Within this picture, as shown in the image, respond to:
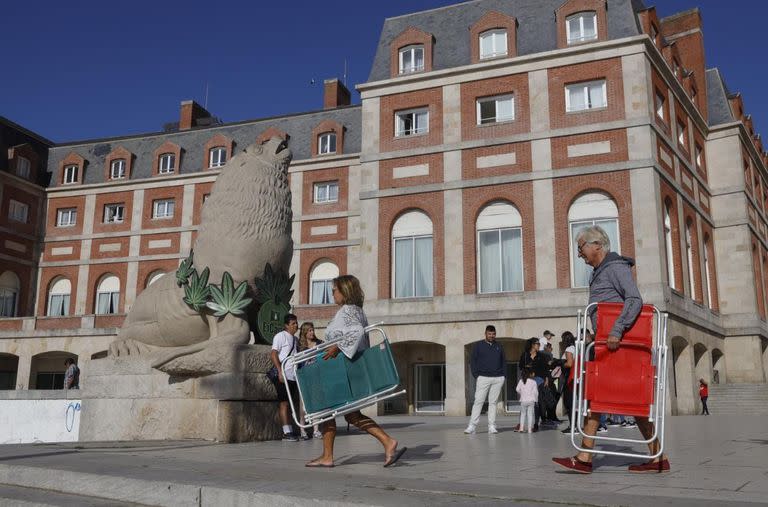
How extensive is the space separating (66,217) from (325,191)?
15.4 metres

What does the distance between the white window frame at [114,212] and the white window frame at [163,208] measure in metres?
1.87

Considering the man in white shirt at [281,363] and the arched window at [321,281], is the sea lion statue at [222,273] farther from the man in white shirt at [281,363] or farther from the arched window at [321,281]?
the arched window at [321,281]

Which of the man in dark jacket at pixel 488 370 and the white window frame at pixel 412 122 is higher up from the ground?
the white window frame at pixel 412 122

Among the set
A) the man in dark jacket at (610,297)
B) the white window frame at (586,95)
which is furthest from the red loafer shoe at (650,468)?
the white window frame at (586,95)

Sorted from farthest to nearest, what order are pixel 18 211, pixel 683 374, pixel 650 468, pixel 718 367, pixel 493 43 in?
pixel 18 211 → pixel 718 367 → pixel 493 43 → pixel 683 374 → pixel 650 468

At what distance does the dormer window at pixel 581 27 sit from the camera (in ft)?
81.5

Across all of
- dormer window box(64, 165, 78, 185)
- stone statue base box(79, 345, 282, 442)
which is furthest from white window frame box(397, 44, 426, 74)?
dormer window box(64, 165, 78, 185)

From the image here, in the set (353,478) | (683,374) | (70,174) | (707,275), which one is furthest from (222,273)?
(70,174)

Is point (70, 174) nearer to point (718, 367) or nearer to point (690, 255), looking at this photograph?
point (690, 255)

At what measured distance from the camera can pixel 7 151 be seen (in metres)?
38.0

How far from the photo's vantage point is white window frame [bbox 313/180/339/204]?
3519 cm

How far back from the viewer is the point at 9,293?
37250 millimetres

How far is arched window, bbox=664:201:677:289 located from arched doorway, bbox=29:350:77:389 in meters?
28.2

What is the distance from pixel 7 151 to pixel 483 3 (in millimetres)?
26717
